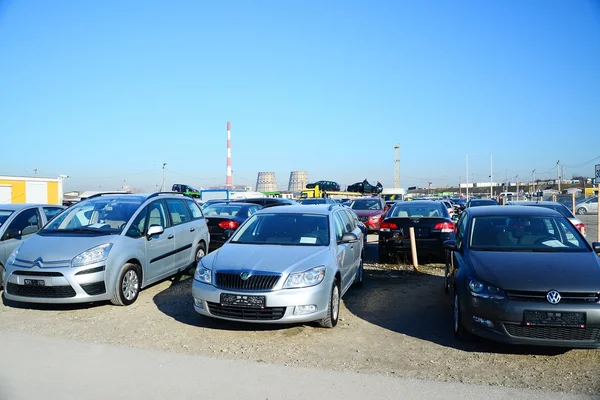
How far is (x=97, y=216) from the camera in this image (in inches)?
321

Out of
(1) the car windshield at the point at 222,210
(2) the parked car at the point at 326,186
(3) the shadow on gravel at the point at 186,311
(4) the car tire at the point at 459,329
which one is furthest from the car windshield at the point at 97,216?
(2) the parked car at the point at 326,186

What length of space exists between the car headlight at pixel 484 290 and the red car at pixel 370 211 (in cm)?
1306

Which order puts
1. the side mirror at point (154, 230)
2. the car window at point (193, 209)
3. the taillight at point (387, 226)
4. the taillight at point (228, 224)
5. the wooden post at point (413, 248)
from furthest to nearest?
the taillight at point (228, 224) < the taillight at point (387, 226) < the wooden post at point (413, 248) < the car window at point (193, 209) < the side mirror at point (154, 230)

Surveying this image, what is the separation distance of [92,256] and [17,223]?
9.26 feet

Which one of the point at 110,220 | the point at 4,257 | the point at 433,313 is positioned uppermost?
the point at 110,220

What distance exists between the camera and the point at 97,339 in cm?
583

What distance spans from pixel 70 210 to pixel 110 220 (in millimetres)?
892

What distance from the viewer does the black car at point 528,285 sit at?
4.79 meters

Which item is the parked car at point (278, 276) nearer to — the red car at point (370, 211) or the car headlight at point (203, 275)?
the car headlight at point (203, 275)

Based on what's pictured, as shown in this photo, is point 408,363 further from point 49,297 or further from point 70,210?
point 70,210

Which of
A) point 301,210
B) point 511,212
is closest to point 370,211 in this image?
point 301,210

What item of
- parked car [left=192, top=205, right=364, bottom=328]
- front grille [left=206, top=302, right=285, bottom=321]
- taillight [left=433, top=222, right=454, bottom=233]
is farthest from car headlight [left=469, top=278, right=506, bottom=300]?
taillight [left=433, top=222, right=454, bottom=233]

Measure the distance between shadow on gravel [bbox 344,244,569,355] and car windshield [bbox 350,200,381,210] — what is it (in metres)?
11.0

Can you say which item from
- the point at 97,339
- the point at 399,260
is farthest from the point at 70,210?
the point at 399,260
